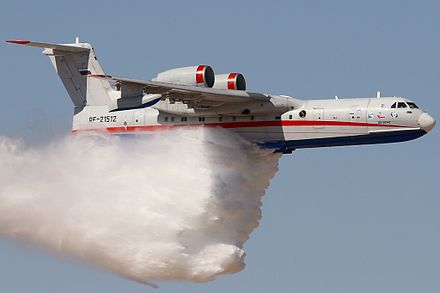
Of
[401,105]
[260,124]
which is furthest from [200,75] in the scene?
[401,105]

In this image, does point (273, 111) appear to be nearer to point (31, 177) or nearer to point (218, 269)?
point (218, 269)

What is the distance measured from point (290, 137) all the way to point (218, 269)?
3.46 meters

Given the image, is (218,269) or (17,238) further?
(17,238)

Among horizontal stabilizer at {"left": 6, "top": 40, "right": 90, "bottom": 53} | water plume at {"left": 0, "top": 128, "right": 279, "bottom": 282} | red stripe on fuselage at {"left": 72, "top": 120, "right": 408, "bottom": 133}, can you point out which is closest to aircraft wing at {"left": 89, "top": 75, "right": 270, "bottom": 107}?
red stripe on fuselage at {"left": 72, "top": 120, "right": 408, "bottom": 133}

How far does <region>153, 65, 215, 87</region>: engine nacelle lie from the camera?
30.3 metres

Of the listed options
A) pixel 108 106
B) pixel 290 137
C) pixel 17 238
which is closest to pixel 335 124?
pixel 290 137

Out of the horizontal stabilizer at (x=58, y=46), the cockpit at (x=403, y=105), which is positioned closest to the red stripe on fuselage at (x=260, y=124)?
the cockpit at (x=403, y=105)

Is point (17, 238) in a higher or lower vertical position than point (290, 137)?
lower

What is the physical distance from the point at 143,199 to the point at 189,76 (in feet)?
9.60

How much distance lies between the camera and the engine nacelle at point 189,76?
30.3 m

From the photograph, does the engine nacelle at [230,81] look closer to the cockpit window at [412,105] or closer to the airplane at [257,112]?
the airplane at [257,112]

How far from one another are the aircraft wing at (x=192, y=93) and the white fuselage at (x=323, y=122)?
2.00ft

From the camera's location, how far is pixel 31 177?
1261 inches

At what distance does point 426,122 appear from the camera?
97.9 feet
